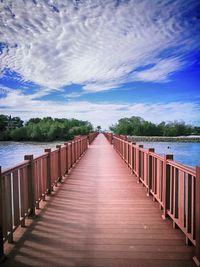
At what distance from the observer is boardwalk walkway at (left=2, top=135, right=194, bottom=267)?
3.18m

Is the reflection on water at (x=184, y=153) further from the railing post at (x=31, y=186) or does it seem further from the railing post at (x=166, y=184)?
the railing post at (x=31, y=186)

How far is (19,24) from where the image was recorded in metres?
12.2

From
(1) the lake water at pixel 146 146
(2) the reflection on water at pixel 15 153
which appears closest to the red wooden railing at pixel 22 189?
(2) the reflection on water at pixel 15 153

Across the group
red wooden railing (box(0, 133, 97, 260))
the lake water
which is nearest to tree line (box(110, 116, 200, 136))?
the lake water

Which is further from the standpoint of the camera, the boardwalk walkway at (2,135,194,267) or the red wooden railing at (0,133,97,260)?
the red wooden railing at (0,133,97,260)

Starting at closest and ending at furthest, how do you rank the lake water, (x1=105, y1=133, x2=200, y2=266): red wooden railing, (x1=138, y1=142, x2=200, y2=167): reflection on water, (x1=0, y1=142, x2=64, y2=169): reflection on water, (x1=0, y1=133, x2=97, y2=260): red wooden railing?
(x1=105, y1=133, x2=200, y2=266): red wooden railing, (x1=0, y1=133, x2=97, y2=260): red wooden railing, (x1=0, y1=142, x2=64, y2=169): reflection on water, the lake water, (x1=138, y1=142, x2=200, y2=167): reflection on water

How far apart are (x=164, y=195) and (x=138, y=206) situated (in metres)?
0.96

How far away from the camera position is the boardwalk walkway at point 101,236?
3175mm

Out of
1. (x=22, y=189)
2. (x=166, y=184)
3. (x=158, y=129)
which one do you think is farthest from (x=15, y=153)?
(x=158, y=129)

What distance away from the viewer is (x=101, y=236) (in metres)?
3.84

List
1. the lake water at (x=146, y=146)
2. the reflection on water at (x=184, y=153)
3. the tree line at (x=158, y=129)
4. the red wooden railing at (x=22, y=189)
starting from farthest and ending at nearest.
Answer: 1. the tree line at (x=158, y=129)
2. the reflection on water at (x=184, y=153)
3. the lake water at (x=146, y=146)
4. the red wooden railing at (x=22, y=189)

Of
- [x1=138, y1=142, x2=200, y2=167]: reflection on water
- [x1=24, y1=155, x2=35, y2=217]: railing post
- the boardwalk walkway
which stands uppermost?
[x1=24, y1=155, x2=35, y2=217]: railing post

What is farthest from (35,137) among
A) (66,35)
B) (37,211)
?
(37,211)

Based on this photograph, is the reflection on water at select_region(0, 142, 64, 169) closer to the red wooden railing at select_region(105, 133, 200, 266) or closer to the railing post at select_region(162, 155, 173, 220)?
the red wooden railing at select_region(105, 133, 200, 266)
